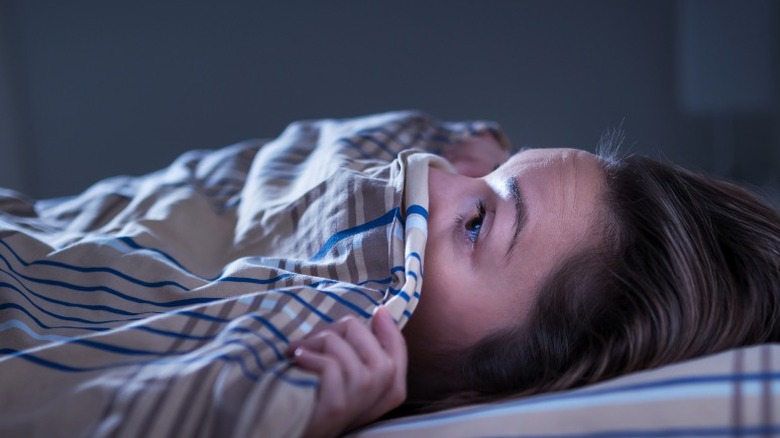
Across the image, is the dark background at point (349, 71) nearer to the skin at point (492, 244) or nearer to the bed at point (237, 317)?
the bed at point (237, 317)

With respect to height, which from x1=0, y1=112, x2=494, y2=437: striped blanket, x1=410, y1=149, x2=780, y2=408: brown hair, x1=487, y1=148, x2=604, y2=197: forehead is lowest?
x1=410, y1=149, x2=780, y2=408: brown hair

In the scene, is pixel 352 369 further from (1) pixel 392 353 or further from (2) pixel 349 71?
(2) pixel 349 71

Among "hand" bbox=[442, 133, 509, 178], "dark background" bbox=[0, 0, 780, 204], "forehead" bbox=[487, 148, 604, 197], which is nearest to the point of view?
"forehead" bbox=[487, 148, 604, 197]

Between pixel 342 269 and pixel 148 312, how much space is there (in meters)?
0.18

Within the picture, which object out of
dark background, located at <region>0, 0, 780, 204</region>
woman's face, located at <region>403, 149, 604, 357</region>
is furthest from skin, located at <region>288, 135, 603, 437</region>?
dark background, located at <region>0, 0, 780, 204</region>

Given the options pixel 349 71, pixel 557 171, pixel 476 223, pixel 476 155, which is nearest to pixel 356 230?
pixel 476 223

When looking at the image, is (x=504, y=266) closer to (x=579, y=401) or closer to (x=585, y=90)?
(x=579, y=401)

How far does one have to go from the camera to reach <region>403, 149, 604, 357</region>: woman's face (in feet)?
2.45

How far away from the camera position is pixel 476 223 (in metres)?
0.79

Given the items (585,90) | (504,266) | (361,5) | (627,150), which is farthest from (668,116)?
(504,266)

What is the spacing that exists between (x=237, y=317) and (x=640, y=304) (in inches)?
15.1

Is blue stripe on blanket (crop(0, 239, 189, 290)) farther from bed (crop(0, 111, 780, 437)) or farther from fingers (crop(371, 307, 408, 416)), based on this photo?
fingers (crop(371, 307, 408, 416))

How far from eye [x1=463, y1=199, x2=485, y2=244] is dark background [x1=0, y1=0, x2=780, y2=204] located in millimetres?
2025

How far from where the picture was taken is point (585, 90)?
2.89m
